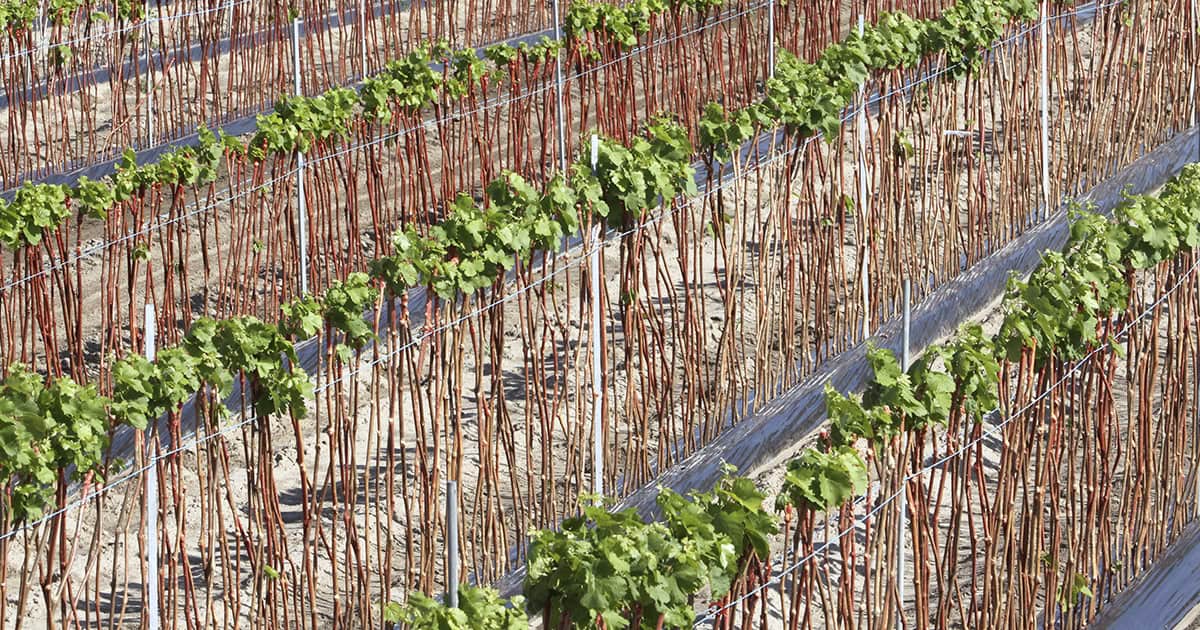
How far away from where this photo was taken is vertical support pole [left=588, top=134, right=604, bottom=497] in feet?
Answer: 19.8

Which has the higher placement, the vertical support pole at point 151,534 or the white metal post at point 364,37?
the vertical support pole at point 151,534

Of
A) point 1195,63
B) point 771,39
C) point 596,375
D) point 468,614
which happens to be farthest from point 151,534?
point 1195,63

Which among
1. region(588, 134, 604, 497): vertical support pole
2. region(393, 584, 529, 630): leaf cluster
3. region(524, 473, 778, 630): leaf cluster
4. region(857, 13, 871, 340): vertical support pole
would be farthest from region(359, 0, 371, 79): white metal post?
region(393, 584, 529, 630): leaf cluster

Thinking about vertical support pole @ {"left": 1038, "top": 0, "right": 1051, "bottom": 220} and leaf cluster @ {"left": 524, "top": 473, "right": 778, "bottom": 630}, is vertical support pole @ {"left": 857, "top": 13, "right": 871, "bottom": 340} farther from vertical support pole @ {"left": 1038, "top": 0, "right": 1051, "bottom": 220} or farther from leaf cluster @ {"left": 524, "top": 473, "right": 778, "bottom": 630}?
leaf cluster @ {"left": 524, "top": 473, "right": 778, "bottom": 630}

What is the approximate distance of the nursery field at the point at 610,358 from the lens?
476 cm

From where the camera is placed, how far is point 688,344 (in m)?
6.57

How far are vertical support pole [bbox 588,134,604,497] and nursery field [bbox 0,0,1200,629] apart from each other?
0.07 feet

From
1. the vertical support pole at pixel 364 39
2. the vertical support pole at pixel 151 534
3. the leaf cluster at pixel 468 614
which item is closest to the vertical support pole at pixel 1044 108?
the vertical support pole at pixel 364 39

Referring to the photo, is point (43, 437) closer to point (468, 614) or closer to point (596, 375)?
point (468, 614)

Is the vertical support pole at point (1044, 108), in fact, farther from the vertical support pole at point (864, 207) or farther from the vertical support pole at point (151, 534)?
the vertical support pole at point (151, 534)

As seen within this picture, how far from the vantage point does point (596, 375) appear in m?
6.18

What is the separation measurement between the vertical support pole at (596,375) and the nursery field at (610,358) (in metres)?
0.02

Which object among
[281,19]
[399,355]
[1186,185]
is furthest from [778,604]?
[281,19]

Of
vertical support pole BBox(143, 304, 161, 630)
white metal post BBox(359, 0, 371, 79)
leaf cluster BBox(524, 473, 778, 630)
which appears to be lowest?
white metal post BBox(359, 0, 371, 79)
